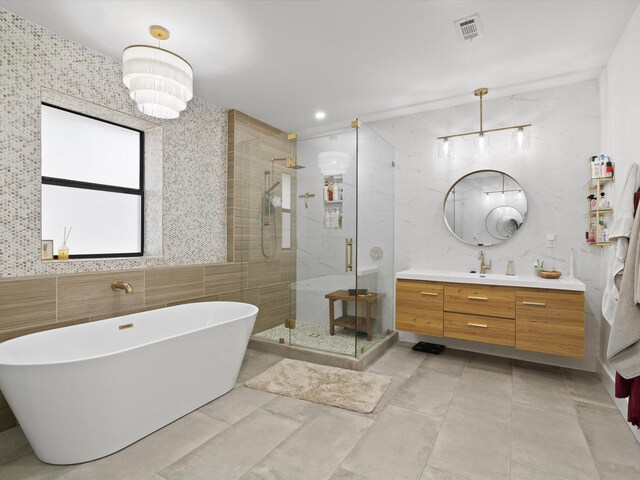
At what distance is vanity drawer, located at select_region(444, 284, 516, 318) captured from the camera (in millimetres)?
3062

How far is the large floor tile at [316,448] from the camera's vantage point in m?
1.79

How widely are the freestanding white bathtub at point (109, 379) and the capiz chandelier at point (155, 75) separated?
1.62 m

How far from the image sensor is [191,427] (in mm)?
2213

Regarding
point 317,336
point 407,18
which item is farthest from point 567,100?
point 317,336

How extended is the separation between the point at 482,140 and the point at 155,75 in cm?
299

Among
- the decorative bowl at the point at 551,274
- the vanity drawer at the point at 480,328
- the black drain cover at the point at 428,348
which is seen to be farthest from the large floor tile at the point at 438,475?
the decorative bowl at the point at 551,274

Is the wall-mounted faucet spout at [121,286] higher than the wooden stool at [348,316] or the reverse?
higher

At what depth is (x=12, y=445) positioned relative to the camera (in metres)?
2.02

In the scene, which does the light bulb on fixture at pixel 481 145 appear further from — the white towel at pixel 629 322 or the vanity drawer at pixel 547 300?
the white towel at pixel 629 322

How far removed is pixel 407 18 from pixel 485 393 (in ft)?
9.43

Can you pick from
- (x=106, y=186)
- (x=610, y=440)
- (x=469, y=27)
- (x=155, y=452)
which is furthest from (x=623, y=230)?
(x=106, y=186)

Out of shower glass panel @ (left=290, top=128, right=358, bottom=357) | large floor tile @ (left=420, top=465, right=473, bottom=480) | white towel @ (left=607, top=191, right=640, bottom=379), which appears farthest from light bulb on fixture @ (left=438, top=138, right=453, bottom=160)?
large floor tile @ (left=420, top=465, right=473, bottom=480)

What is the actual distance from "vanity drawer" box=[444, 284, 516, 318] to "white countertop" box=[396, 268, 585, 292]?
0.06 meters

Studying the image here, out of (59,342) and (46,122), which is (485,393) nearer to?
(59,342)
